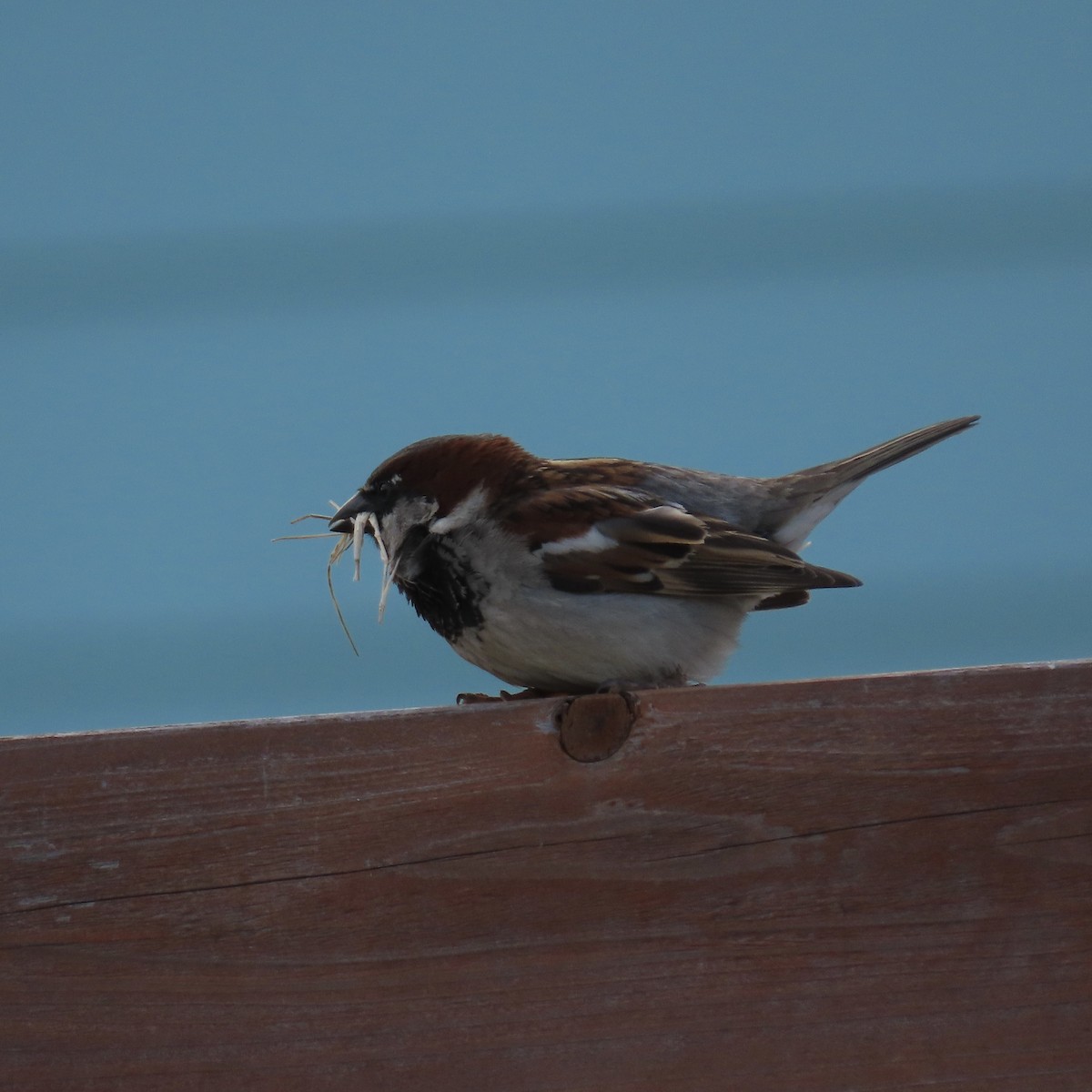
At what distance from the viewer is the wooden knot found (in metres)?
1.32

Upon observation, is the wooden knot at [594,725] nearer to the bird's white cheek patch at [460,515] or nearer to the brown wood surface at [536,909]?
the brown wood surface at [536,909]

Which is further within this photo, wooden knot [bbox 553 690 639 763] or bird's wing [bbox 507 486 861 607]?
bird's wing [bbox 507 486 861 607]

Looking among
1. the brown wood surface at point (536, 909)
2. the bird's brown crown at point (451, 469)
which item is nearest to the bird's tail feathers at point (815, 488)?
the bird's brown crown at point (451, 469)

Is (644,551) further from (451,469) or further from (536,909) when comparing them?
(536,909)

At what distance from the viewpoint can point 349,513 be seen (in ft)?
5.75

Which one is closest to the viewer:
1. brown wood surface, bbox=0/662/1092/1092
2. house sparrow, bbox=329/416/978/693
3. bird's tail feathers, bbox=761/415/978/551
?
brown wood surface, bbox=0/662/1092/1092

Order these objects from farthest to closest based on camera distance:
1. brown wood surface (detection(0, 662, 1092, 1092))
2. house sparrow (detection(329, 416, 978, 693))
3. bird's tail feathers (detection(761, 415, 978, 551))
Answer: bird's tail feathers (detection(761, 415, 978, 551)) → house sparrow (detection(329, 416, 978, 693)) → brown wood surface (detection(0, 662, 1092, 1092))

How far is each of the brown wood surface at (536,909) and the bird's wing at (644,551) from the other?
44 centimetres

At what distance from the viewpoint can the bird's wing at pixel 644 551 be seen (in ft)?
5.73

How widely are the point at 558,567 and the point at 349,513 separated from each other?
0.95 ft

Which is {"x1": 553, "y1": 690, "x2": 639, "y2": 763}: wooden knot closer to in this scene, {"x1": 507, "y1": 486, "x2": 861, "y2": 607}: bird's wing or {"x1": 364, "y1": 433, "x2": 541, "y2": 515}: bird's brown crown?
{"x1": 507, "y1": 486, "x2": 861, "y2": 607}: bird's wing

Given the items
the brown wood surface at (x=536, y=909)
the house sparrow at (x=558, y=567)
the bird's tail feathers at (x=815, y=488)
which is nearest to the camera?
the brown wood surface at (x=536, y=909)

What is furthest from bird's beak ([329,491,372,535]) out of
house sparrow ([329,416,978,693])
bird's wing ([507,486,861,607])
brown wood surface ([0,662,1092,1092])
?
brown wood surface ([0,662,1092,1092])

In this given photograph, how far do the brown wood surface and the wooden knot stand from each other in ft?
0.04
